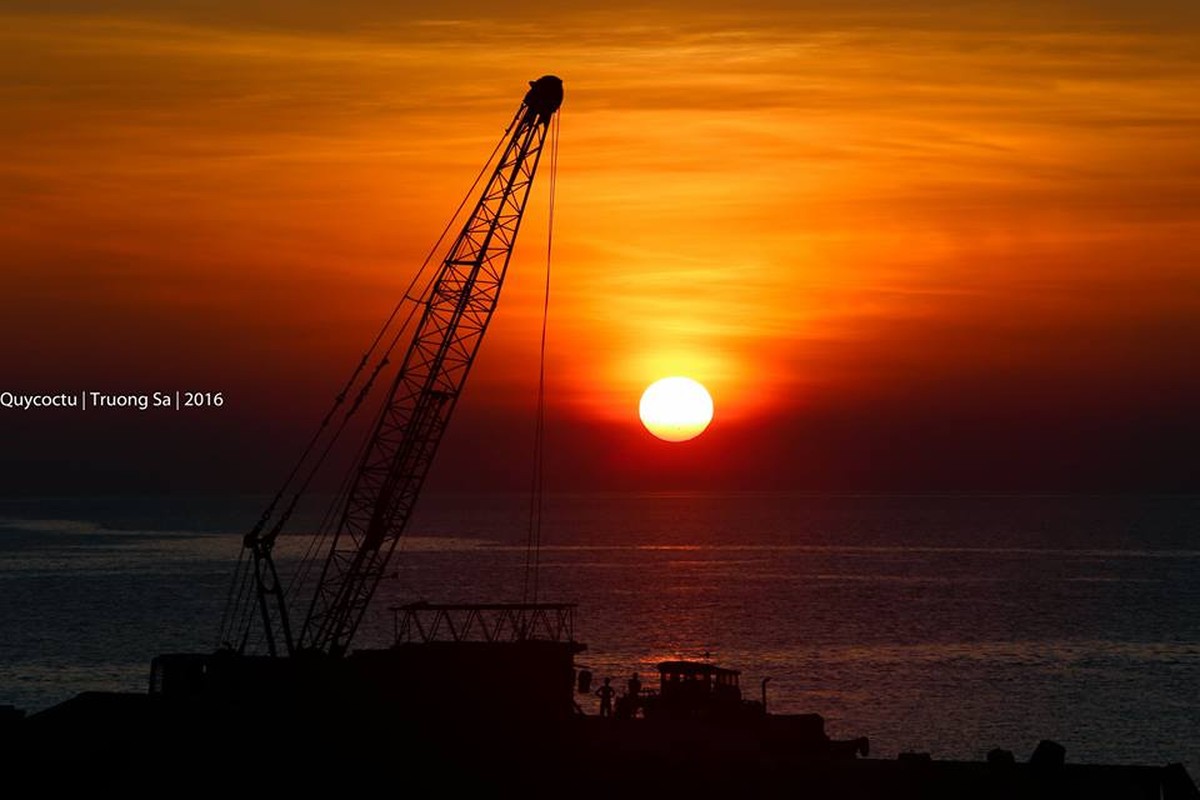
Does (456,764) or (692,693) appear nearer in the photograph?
(456,764)

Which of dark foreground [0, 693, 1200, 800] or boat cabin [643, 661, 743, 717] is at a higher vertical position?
boat cabin [643, 661, 743, 717]

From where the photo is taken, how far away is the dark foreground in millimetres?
56469

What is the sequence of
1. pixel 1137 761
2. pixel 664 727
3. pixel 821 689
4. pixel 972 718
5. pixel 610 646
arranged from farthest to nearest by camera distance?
pixel 610 646 < pixel 821 689 < pixel 972 718 < pixel 1137 761 < pixel 664 727

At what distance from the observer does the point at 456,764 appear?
199 feet

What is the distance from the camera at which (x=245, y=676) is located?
7369 centimetres

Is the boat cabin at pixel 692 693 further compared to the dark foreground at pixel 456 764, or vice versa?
the boat cabin at pixel 692 693

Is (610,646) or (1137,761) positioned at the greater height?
(610,646)

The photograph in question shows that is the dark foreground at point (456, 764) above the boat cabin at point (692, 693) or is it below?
below

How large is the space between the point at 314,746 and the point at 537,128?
42.3 m

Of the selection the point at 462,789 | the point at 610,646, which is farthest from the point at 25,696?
the point at 462,789

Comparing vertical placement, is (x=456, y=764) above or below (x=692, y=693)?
below

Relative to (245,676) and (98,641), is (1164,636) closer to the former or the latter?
(98,641)

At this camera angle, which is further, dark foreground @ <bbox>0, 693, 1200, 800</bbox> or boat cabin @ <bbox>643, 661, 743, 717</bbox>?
boat cabin @ <bbox>643, 661, 743, 717</bbox>

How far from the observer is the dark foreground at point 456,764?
56.5 meters
